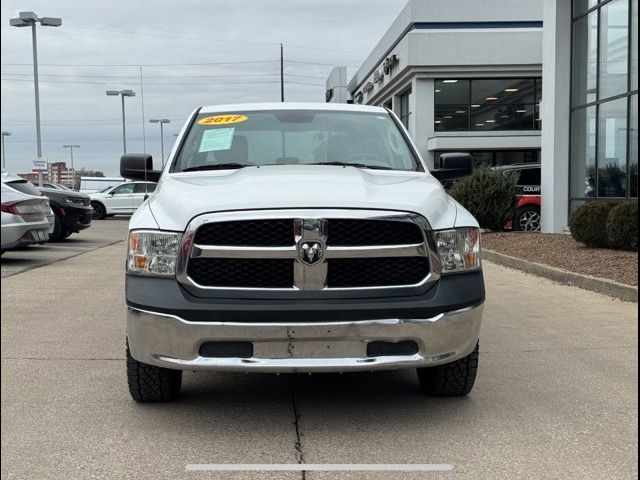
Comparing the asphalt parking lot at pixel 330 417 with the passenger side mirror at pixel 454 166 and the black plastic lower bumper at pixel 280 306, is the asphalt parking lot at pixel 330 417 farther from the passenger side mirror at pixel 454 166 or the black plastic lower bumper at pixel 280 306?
the passenger side mirror at pixel 454 166

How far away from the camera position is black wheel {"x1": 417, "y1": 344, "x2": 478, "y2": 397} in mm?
4203

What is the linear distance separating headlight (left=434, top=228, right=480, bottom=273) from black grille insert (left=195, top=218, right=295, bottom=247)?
786mm

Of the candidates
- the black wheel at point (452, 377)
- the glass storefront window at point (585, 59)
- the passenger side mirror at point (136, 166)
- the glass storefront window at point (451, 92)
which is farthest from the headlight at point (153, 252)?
the glass storefront window at point (451, 92)

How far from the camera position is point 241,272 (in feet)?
11.8

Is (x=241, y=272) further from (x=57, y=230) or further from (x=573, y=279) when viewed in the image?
(x=57, y=230)

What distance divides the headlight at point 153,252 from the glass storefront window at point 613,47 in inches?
504

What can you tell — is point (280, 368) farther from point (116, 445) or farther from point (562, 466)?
point (562, 466)

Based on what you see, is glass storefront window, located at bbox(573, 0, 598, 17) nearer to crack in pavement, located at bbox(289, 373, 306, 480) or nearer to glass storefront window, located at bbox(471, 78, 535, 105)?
crack in pavement, located at bbox(289, 373, 306, 480)

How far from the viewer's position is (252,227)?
11.7 ft

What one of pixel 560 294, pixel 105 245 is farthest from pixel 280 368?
pixel 105 245

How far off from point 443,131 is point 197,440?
29398mm

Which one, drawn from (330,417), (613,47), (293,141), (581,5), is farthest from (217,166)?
(581,5)

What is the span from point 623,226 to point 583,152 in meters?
5.49

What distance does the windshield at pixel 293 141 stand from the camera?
4.98 meters
